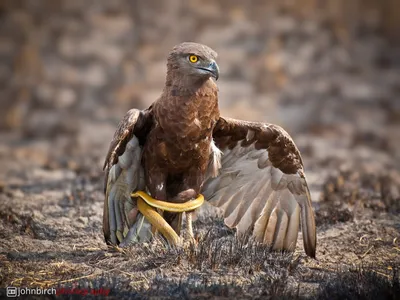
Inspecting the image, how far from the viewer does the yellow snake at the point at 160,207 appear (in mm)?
5793

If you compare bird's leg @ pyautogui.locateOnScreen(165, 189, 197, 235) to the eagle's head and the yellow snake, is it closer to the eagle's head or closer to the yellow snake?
the yellow snake

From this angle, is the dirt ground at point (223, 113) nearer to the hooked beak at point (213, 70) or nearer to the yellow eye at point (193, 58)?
the hooked beak at point (213, 70)

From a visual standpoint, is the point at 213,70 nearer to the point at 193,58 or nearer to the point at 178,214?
the point at 193,58

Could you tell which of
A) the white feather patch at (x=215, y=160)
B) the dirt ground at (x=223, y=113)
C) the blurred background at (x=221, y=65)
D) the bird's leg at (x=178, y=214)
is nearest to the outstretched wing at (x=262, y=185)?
the white feather patch at (x=215, y=160)

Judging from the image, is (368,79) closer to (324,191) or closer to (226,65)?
(226,65)

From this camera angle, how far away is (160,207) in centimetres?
586

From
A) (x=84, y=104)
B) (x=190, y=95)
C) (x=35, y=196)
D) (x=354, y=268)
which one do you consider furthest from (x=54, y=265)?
(x=84, y=104)

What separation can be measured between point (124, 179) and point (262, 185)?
4.88 feet

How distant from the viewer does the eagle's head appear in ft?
18.2

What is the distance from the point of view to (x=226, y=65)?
18984 millimetres

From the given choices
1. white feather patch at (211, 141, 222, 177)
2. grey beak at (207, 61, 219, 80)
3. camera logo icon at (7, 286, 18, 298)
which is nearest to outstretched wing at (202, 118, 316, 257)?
white feather patch at (211, 141, 222, 177)

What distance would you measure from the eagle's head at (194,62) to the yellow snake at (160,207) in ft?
4.01

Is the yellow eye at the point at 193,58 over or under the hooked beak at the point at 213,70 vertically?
over

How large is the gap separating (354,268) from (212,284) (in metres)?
1.50
